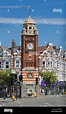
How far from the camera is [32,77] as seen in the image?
9789mm

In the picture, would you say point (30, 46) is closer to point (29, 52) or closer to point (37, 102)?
point (29, 52)

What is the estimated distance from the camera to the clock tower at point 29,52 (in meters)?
9.73

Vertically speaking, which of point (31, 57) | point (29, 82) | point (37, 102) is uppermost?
point (31, 57)

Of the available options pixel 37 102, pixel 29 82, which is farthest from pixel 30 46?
pixel 37 102

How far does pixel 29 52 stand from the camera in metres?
9.77

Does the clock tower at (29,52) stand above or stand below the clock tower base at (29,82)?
above

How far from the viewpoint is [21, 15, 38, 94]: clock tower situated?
973 cm

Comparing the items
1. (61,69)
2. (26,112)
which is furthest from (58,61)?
(26,112)

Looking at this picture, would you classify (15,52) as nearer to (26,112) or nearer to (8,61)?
(8,61)

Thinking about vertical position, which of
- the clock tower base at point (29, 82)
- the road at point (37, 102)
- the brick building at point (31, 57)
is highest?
the brick building at point (31, 57)

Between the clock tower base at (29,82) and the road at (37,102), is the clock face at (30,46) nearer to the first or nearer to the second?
the clock tower base at (29,82)

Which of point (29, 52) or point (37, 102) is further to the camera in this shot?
point (29, 52)

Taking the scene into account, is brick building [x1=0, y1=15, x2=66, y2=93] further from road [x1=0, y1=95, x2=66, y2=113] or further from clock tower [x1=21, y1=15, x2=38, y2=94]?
road [x1=0, y1=95, x2=66, y2=113]

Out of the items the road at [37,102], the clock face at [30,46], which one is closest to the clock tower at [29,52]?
the clock face at [30,46]
